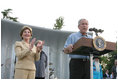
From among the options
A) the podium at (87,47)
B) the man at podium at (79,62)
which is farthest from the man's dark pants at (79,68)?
the podium at (87,47)

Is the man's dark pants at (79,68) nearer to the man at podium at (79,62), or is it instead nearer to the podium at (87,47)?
the man at podium at (79,62)

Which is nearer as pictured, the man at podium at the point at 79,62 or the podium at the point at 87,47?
the podium at the point at 87,47

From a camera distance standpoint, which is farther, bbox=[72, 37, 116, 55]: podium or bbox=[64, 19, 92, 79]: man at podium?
bbox=[64, 19, 92, 79]: man at podium

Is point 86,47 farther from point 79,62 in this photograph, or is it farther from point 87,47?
point 79,62

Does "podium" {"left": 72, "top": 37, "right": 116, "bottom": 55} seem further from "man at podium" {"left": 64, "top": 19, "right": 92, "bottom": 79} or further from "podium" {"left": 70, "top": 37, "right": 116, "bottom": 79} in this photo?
"man at podium" {"left": 64, "top": 19, "right": 92, "bottom": 79}

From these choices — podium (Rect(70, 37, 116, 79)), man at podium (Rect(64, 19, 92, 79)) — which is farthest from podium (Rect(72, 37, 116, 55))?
man at podium (Rect(64, 19, 92, 79))

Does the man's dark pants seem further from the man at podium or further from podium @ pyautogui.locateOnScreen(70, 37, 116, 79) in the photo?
podium @ pyautogui.locateOnScreen(70, 37, 116, 79)

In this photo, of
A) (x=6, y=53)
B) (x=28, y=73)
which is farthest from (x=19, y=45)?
(x=6, y=53)

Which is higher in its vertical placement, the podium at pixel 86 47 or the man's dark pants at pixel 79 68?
the podium at pixel 86 47

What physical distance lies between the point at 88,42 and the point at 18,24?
23.5 ft

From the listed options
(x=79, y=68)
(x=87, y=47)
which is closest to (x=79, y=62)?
(x=79, y=68)

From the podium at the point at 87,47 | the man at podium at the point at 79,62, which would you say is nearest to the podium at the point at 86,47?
the podium at the point at 87,47

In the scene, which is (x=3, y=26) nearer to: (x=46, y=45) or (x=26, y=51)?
(x=46, y=45)

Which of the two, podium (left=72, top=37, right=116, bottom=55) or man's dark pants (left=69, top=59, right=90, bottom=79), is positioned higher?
podium (left=72, top=37, right=116, bottom=55)
